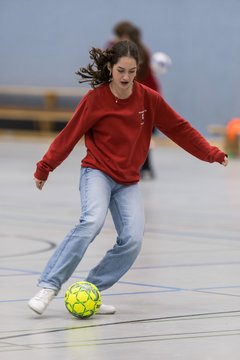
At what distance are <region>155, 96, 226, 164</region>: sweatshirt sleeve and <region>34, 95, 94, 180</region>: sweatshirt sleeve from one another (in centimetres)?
56

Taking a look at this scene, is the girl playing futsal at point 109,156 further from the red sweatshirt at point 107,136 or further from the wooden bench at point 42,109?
the wooden bench at point 42,109

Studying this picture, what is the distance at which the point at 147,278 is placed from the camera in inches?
328

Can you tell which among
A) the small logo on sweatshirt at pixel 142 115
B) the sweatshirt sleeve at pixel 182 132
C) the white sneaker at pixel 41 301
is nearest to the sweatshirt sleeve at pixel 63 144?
the small logo on sweatshirt at pixel 142 115

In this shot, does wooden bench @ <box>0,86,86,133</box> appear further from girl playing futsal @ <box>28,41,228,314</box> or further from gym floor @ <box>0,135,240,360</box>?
girl playing futsal @ <box>28,41,228,314</box>

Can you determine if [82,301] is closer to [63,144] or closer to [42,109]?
[63,144]

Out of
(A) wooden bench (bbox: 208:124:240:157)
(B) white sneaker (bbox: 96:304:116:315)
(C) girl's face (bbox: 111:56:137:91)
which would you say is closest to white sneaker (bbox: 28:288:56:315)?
(B) white sneaker (bbox: 96:304:116:315)

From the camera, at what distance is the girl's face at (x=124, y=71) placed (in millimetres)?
6840

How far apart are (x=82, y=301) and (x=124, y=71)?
4.79 feet

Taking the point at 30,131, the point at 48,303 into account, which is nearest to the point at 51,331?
the point at 48,303

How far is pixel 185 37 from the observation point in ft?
79.2

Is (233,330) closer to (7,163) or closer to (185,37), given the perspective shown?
(7,163)

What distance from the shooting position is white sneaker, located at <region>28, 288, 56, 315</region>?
6.63m

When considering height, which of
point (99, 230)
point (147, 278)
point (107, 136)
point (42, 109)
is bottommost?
point (42, 109)

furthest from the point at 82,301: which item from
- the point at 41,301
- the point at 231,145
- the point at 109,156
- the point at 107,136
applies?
the point at 231,145
